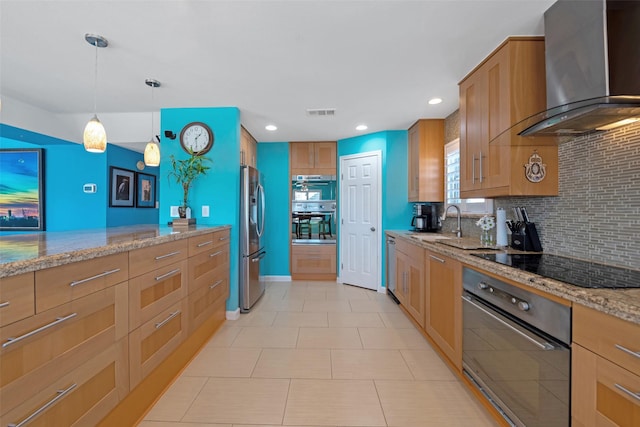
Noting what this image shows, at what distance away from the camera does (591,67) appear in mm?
1271

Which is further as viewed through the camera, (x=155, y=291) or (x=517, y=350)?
(x=155, y=291)

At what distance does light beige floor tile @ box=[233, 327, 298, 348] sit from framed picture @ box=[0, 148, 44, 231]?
12.5 feet

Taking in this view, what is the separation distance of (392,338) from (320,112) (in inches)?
101

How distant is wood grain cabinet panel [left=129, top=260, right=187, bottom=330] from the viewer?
4.68ft

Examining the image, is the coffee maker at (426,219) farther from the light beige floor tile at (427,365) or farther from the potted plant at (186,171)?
the potted plant at (186,171)

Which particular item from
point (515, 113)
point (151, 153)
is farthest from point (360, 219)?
point (151, 153)

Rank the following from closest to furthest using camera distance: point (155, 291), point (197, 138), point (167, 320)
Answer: point (155, 291) → point (167, 320) → point (197, 138)

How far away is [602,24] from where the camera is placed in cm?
123

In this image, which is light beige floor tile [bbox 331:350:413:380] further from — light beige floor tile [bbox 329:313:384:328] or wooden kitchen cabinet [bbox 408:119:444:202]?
wooden kitchen cabinet [bbox 408:119:444:202]

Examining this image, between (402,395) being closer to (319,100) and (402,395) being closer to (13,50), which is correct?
(319,100)

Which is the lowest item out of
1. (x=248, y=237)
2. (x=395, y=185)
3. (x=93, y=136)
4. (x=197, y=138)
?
(x=248, y=237)

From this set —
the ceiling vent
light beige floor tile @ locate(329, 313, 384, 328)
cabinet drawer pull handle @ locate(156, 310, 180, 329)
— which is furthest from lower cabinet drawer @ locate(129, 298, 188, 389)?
the ceiling vent

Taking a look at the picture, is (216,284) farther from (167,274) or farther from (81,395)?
(81,395)

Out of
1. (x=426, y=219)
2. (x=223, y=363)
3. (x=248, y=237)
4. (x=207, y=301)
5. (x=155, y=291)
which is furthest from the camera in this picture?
(x=426, y=219)
